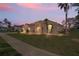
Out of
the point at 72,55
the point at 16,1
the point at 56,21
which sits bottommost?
the point at 72,55

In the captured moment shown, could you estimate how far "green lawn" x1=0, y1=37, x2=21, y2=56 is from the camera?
2.84 metres

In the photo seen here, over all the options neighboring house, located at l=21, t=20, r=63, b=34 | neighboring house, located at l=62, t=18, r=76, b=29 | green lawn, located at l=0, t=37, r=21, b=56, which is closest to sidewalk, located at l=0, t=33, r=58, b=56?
green lawn, located at l=0, t=37, r=21, b=56

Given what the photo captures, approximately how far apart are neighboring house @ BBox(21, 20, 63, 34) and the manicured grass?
6 centimetres

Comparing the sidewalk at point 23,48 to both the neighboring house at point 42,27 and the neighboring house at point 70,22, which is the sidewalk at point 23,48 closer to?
the neighboring house at point 42,27

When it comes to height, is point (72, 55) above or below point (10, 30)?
below

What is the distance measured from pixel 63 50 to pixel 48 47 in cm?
18

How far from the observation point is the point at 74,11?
9.57 feet

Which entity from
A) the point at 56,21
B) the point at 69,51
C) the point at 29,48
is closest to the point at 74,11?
the point at 56,21

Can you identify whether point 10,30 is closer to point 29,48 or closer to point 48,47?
point 29,48

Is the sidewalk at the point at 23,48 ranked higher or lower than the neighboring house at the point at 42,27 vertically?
lower

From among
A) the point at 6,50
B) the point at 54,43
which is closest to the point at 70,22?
the point at 54,43

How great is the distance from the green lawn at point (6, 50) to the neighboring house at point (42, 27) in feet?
0.86

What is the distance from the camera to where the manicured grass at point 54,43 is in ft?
9.34

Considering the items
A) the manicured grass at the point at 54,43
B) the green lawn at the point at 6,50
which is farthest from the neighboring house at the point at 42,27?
the green lawn at the point at 6,50
